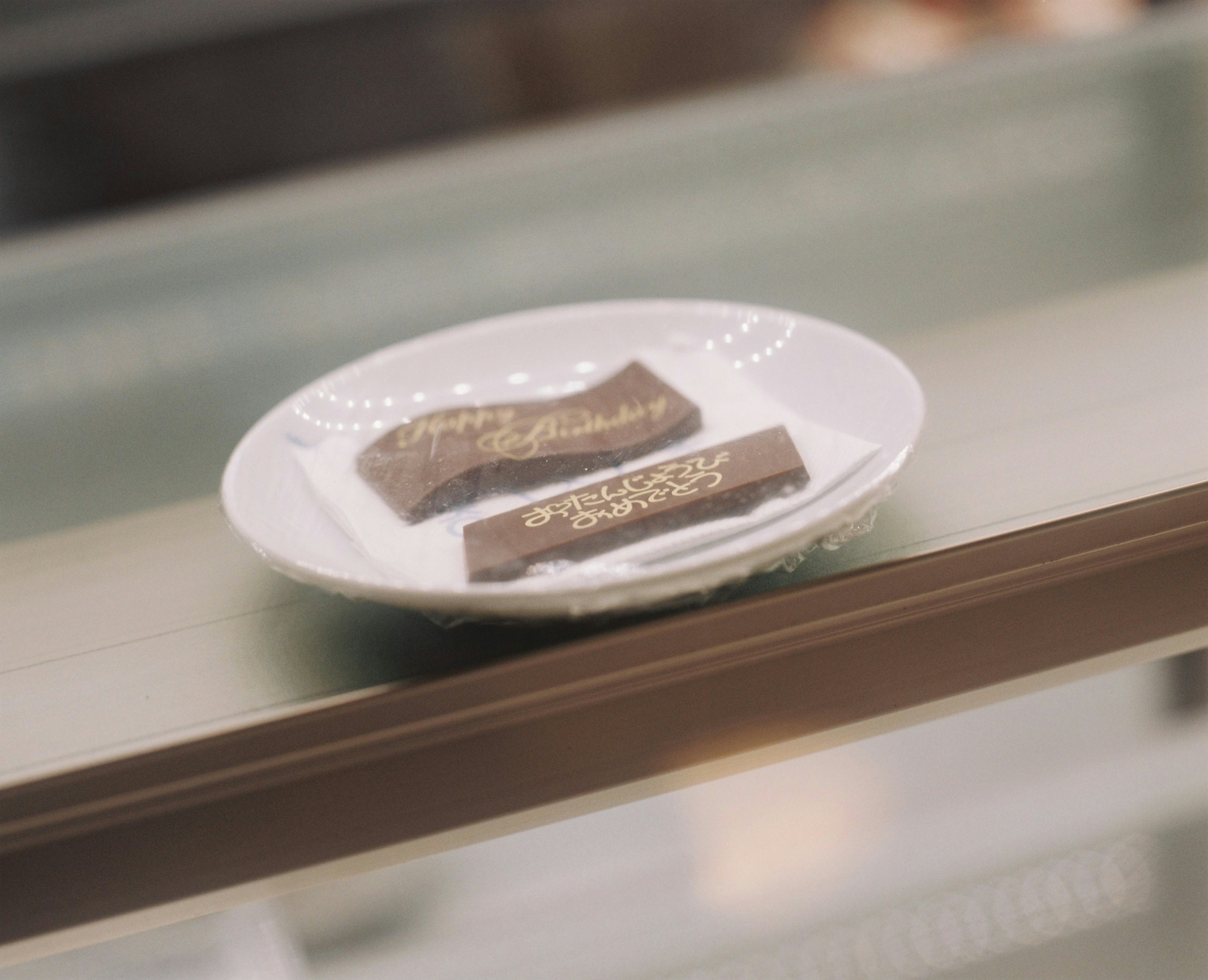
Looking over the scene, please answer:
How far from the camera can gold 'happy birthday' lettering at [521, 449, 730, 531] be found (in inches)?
14.3

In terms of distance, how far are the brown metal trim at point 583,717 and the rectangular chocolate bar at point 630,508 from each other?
0.03m

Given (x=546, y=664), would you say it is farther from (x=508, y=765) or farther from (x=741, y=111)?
(x=741, y=111)

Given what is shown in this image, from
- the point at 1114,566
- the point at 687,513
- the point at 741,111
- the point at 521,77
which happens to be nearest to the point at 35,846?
the point at 687,513

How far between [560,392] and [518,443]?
9 centimetres

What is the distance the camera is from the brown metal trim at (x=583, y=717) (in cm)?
34

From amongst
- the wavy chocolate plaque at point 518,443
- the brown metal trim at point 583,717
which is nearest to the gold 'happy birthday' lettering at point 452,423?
the wavy chocolate plaque at point 518,443

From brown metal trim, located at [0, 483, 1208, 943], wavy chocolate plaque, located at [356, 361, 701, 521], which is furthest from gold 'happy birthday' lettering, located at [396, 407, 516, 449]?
brown metal trim, located at [0, 483, 1208, 943]

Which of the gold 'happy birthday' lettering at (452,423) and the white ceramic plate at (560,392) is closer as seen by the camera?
the white ceramic plate at (560,392)

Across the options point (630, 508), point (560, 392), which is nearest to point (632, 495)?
point (630, 508)

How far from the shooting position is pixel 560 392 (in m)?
0.51

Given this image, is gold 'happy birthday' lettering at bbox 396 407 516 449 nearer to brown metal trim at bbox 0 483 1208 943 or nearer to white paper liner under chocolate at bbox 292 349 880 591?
white paper liner under chocolate at bbox 292 349 880 591

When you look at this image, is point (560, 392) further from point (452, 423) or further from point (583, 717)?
point (583, 717)

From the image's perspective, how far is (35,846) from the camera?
341 mm

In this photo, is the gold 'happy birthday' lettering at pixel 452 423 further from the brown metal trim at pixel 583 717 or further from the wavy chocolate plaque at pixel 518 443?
the brown metal trim at pixel 583 717
